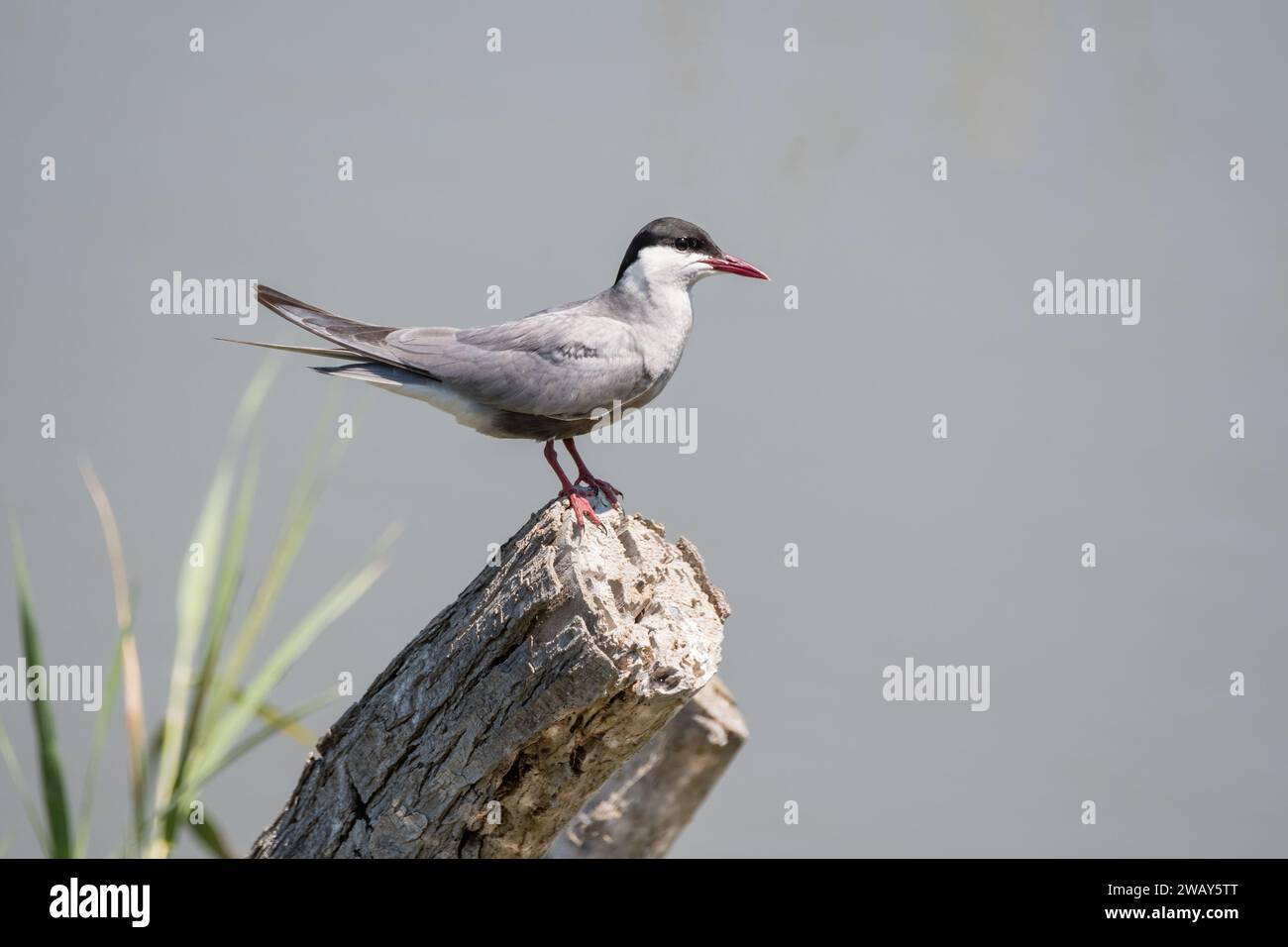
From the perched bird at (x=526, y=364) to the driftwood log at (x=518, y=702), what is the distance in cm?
52

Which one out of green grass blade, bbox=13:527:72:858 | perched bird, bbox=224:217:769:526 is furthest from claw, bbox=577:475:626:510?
green grass blade, bbox=13:527:72:858

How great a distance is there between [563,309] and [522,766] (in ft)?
4.16

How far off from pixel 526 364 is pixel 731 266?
69 centimetres

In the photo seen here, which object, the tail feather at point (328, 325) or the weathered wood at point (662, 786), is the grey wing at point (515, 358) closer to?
the tail feather at point (328, 325)

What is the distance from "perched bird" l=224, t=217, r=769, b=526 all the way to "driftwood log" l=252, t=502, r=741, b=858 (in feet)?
1.70

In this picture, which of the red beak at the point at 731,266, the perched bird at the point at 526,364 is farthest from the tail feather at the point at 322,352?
the red beak at the point at 731,266

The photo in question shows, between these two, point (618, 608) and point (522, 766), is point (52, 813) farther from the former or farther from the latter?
point (618, 608)

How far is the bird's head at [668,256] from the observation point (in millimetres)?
3195

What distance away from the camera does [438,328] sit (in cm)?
307

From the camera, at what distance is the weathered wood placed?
11.5 ft

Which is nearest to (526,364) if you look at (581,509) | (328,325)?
(328,325)

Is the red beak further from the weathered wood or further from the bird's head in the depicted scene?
the weathered wood

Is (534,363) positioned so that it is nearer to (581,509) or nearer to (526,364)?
(526,364)

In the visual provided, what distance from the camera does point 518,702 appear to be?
2223 millimetres
